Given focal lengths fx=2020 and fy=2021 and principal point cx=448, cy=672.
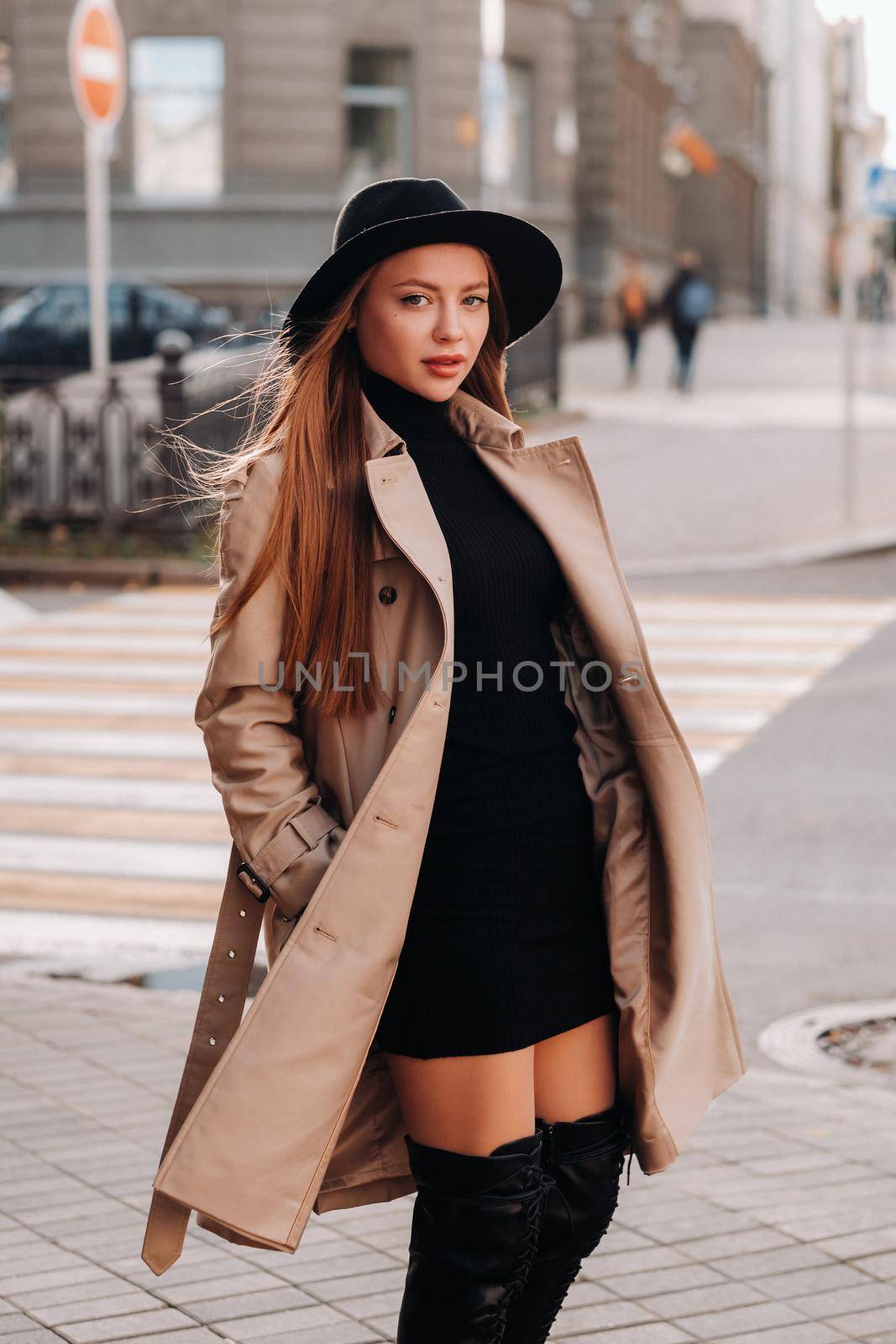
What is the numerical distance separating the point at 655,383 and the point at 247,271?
6619 millimetres

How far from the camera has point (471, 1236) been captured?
277 cm

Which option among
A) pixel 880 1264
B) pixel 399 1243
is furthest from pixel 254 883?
pixel 880 1264

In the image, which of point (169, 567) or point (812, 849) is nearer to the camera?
point (812, 849)

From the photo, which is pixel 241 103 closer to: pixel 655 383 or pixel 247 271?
pixel 247 271

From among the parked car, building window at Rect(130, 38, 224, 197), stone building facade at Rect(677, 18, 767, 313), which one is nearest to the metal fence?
the parked car

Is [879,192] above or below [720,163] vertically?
below

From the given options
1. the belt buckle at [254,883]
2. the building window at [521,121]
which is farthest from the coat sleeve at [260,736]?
the building window at [521,121]

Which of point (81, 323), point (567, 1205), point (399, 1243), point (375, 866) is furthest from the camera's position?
point (81, 323)

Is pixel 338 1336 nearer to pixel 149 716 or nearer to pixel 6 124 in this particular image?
pixel 149 716

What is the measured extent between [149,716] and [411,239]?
7333mm

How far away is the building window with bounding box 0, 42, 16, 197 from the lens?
104ft

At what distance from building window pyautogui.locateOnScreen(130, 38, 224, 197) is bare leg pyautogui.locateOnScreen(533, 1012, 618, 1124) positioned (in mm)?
30261

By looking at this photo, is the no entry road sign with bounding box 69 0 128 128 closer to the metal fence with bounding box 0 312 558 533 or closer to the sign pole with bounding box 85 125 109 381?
the sign pole with bounding box 85 125 109 381

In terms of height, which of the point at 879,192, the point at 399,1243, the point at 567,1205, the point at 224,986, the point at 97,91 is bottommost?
the point at 399,1243
